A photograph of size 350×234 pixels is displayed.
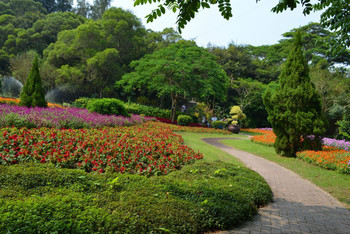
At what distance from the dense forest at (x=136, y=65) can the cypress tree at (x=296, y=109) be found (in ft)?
21.0

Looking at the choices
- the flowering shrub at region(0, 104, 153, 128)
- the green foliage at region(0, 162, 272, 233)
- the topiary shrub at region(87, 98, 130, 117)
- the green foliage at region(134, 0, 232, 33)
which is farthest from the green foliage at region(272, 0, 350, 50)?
the topiary shrub at region(87, 98, 130, 117)

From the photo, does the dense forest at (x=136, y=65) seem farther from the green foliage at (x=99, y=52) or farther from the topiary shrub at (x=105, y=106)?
the topiary shrub at (x=105, y=106)

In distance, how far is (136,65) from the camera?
917 inches

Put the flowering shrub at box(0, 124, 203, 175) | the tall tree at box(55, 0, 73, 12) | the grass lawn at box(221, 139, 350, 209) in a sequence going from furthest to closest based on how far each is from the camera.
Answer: the tall tree at box(55, 0, 73, 12) < the grass lawn at box(221, 139, 350, 209) < the flowering shrub at box(0, 124, 203, 175)

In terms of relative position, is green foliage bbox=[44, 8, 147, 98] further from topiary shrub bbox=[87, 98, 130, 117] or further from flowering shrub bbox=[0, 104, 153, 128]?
flowering shrub bbox=[0, 104, 153, 128]

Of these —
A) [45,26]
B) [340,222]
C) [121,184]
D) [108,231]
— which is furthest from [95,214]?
[45,26]

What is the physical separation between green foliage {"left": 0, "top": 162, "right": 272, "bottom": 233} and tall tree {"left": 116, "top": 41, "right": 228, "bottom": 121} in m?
14.8

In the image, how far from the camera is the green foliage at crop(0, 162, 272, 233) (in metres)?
2.51

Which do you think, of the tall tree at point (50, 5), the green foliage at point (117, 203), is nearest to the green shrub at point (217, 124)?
the green foliage at point (117, 203)

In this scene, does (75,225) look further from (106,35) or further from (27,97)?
(106,35)

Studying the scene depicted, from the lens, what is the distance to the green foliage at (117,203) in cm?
251

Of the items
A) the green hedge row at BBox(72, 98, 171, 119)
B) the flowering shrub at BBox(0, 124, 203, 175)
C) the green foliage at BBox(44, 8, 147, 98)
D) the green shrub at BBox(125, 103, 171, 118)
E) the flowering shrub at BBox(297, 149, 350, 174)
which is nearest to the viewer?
the flowering shrub at BBox(0, 124, 203, 175)

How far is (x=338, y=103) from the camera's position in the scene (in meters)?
21.7

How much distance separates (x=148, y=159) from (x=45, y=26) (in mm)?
33270
